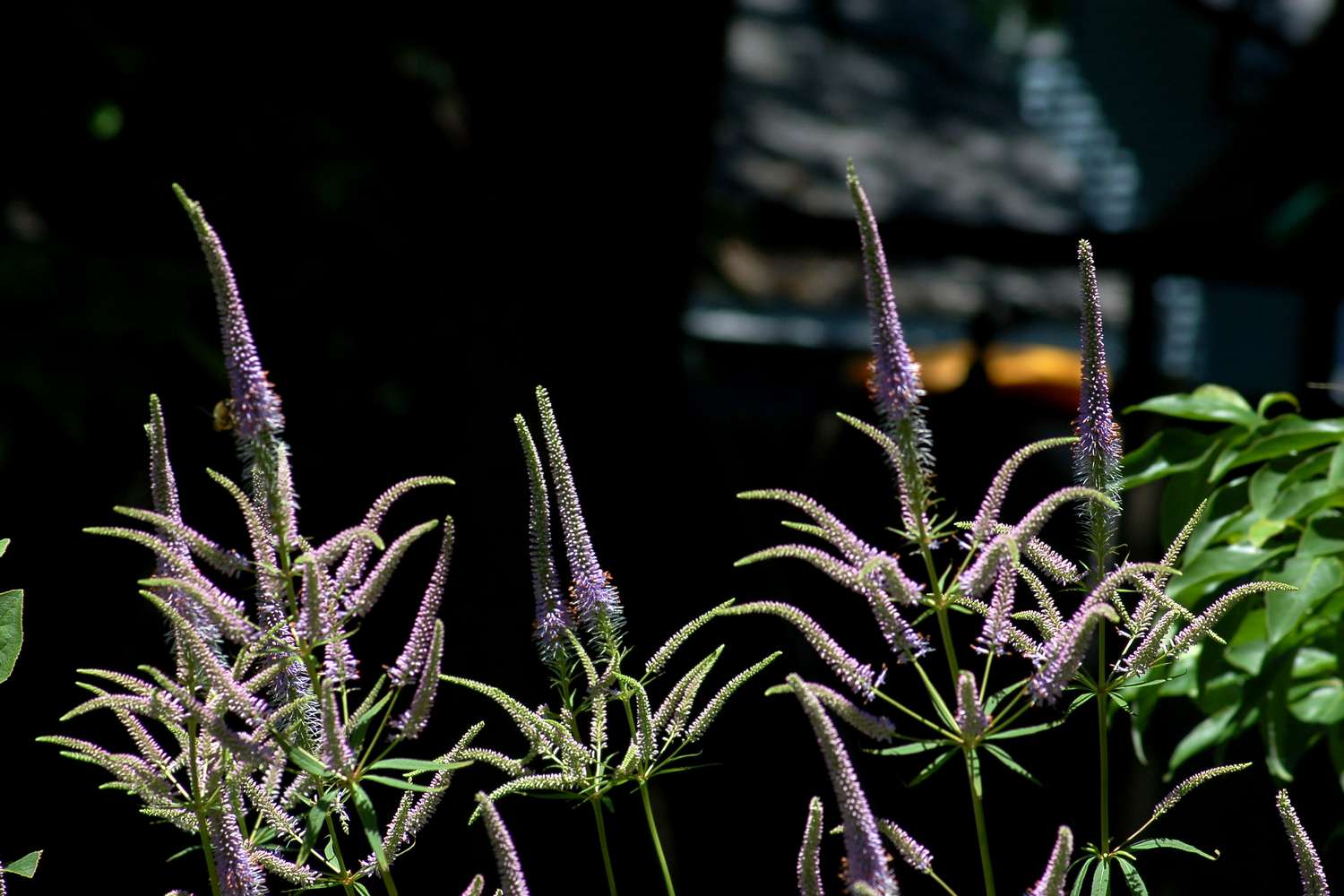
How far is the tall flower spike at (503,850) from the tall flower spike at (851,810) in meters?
0.25

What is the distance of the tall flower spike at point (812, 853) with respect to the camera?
41.4 inches

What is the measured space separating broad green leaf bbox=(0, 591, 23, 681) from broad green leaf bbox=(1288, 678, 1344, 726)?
170cm

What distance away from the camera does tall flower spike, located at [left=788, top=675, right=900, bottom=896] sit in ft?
3.28

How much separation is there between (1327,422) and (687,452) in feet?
10.6

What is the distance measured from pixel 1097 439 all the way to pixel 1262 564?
0.90 metres

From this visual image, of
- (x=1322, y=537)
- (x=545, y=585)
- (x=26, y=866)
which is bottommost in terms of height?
(x=26, y=866)

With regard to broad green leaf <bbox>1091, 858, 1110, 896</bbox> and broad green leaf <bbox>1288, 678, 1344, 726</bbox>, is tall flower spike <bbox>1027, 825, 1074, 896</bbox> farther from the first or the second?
broad green leaf <bbox>1288, 678, 1344, 726</bbox>

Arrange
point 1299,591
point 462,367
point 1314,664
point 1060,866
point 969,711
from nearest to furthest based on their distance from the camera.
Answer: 1. point 1060,866
2. point 969,711
3. point 1299,591
4. point 1314,664
5. point 462,367

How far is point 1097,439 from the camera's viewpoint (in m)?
1.24

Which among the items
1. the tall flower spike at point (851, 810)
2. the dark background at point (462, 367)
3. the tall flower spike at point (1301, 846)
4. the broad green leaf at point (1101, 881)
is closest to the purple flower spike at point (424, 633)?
the tall flower spike at point (851, 810)

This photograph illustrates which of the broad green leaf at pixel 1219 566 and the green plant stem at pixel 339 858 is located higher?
the broad green leaf at pixel 1219 566

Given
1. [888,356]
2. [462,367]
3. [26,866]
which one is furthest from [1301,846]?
[462,367]

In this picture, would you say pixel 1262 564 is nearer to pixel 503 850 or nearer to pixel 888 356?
pixel 888 356

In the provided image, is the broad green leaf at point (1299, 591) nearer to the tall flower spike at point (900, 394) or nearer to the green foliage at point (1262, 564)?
the green foliage at point (1262, 564)
